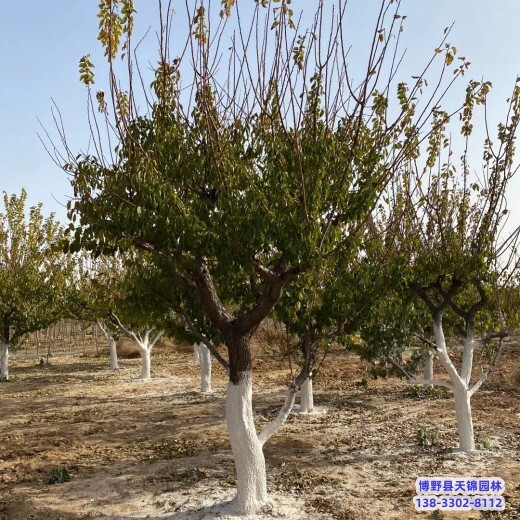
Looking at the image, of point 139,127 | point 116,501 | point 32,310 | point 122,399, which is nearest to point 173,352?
point 32,310

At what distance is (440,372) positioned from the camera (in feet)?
68.2

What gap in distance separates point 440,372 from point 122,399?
12953 millimetres

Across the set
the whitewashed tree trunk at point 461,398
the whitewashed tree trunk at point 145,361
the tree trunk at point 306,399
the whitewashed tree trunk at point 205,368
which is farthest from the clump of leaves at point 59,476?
the whitewashed tree trunk at point 145,361

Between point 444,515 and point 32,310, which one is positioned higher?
point 32,310

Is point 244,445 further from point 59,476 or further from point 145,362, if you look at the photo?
point 145,362

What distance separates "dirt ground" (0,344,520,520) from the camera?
7.21 m

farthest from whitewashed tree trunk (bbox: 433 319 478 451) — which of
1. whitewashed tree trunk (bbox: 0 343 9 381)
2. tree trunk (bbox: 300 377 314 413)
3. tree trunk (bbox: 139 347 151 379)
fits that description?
whitewashed tree trunk (bbox: 0 343 9 381)

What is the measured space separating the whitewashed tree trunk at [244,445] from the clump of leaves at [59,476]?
3519 millimetres

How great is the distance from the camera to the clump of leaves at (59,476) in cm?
841

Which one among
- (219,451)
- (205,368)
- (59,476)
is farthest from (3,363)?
(219,451)

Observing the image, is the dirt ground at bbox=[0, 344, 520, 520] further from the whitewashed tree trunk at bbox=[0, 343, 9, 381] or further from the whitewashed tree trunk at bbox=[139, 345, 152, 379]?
the whitewashed tree trunk at bbox=[0, 343, 9, 381]

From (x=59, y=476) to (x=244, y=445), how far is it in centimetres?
392

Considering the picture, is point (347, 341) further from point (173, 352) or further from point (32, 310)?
point (173, 352)

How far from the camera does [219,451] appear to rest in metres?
9.98
